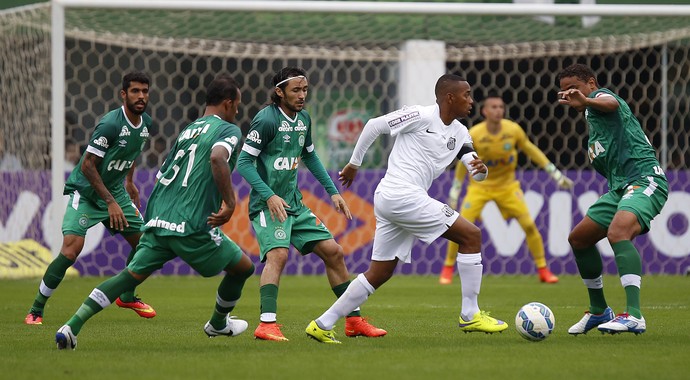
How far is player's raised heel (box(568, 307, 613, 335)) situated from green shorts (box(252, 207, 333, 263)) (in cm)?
187

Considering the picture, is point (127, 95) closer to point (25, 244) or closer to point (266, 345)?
point (266, 345)

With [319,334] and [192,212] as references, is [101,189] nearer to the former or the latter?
[192,212]

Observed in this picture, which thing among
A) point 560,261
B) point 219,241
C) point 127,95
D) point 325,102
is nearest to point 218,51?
point 325,102

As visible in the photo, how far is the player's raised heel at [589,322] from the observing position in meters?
8.06

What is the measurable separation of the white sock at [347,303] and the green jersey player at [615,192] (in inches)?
61.4

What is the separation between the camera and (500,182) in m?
13.7

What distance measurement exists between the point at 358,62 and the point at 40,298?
8371 mm

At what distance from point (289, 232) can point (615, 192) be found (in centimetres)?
235

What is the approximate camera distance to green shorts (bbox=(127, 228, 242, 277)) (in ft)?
23.6

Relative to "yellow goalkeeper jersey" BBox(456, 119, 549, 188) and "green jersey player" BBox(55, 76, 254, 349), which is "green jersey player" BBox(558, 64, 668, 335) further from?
"yellow goalkeeper jersey" BBox(456, 119, 549, 188)

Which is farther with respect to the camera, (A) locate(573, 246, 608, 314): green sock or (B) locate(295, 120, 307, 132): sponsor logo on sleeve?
(B) locate(295, 120, 307, 132): sponsor logo on sleeve

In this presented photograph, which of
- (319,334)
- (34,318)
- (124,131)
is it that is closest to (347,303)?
(319,334)

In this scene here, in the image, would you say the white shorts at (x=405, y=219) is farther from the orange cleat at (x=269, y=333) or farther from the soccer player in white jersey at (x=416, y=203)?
the orange cleat at (x=269, y=333)

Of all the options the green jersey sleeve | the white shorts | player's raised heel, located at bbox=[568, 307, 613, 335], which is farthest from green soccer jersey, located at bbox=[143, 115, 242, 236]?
player's raised heel, located at bbox=[568, 307, 613, 335]
